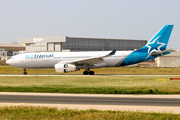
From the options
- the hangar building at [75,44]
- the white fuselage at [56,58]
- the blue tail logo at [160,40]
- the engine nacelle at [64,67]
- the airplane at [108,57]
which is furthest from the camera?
the hangar building at [75,44]

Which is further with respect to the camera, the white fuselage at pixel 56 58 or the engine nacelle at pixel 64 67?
the white fuselage at pixel 56 58

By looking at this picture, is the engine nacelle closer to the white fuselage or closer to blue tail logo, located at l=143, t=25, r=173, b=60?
the white fuselage

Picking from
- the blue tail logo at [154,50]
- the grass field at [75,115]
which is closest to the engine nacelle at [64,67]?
the blue tail logo at [154,50]

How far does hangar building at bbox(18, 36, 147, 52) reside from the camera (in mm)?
98312

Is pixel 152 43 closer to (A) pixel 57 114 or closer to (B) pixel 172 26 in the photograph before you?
(B) pixel 172 26

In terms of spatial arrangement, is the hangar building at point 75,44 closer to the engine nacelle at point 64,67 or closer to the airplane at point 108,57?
the airplane at point 108,57

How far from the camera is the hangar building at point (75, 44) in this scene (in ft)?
323

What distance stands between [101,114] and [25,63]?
117 ft

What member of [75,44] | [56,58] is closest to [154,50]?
[56,58]

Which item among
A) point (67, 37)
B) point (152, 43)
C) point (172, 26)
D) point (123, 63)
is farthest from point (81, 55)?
point (67, 37)

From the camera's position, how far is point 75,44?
329 ft

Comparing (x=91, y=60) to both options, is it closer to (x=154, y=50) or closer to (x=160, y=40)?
(x=154, y=50)

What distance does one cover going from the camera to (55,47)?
9919 centimetres

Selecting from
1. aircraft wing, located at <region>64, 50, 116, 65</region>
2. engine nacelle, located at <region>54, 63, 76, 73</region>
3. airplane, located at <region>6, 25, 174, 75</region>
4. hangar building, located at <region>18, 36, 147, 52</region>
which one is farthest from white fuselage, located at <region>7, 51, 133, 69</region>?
hangar building, located at <region>18, 36, 147, 52</region>
